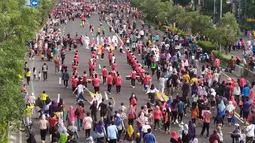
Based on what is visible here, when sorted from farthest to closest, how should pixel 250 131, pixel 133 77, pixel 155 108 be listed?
pixel 133 77, pixel 155 108, pixel 250 131

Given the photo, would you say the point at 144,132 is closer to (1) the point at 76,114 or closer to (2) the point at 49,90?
(1) the point at 76,114

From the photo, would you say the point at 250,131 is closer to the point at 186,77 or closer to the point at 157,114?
the point at 157,114

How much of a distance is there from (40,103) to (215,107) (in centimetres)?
784

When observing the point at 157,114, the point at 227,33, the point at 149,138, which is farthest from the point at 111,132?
the point at 227,33

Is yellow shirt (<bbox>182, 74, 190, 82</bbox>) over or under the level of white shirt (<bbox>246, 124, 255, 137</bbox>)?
over

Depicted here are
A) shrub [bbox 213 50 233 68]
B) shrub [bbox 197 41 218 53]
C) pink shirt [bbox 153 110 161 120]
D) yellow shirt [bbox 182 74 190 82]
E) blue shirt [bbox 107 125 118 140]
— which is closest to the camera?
blue shirt [bbox 107 125 118 140]

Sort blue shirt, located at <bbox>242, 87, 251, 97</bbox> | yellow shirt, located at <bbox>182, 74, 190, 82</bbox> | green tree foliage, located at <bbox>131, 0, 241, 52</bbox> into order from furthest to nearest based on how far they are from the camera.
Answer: green tree foliage, located at <bbox>131, 0, 241, 52</bbox>
yellow shirt, located at <bbox>182, 74, 190, 82</bbox>
blue shirt, located at <bbox>242, 87, 251, 97</bbox>

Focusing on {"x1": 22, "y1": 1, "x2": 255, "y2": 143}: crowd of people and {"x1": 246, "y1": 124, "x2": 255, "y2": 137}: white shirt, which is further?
{"x1": 246, "y1": 124, "x2": 255, "y2": 137}: white shirt

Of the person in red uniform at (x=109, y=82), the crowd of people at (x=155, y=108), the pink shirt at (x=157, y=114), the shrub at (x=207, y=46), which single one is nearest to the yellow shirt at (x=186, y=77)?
the crowd of people at (x=155, y=108)

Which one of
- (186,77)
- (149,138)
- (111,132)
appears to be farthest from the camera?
(186,77)

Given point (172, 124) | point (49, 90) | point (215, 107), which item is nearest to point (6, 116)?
point (172, 124)

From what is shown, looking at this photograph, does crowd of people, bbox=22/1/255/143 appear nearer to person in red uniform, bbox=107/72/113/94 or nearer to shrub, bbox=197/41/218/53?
person in red uniform, bbox=107/72/113/94

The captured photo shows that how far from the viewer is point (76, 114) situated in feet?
78.8

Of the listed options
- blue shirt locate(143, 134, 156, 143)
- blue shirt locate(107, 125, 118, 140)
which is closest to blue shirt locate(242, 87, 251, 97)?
blue shirt locate(107, 125, 118, 140)
